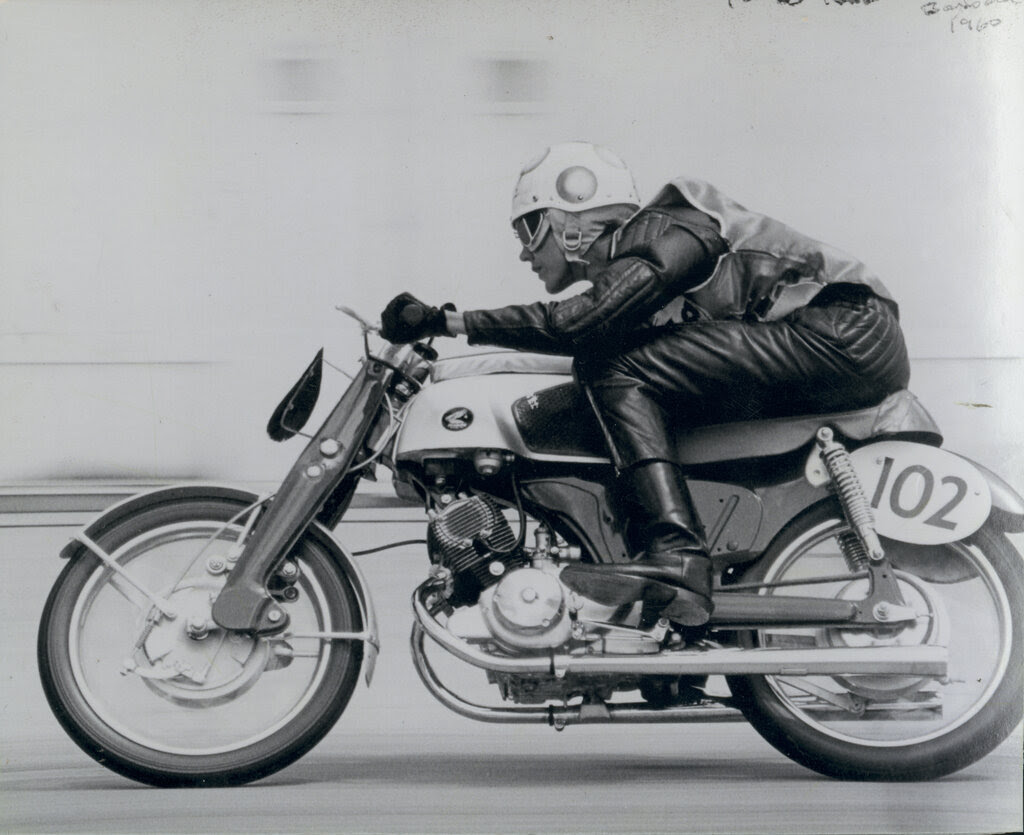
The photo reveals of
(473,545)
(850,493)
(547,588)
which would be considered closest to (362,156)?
(473,545)

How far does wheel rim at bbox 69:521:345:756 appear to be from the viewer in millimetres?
3301

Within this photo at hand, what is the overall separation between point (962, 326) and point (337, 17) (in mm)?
2090

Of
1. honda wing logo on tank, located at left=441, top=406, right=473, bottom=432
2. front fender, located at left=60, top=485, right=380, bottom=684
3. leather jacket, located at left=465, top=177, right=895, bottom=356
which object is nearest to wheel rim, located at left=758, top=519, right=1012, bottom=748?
leather jacket, located at left=465, top=177, right=895, bottom=356

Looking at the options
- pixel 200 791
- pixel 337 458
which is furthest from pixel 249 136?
pixel 200 791

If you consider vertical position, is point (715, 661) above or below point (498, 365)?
below

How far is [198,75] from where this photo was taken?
4086 millimetres

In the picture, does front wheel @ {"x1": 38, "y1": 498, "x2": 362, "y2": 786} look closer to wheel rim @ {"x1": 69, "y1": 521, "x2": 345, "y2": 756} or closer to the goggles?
wheel rim @ {"x1": 69, "y1": 521, "x2": 345, "y2": 756}

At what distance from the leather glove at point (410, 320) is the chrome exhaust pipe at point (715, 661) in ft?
2.02

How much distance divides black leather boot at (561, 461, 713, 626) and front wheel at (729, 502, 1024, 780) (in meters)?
0.25

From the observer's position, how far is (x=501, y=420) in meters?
3.31

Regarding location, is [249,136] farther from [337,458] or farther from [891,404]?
[891,404]

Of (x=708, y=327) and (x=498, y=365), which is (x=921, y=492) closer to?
(x=708, y=327)

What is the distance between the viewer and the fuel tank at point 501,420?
328 cm

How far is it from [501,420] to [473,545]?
0.32 m
